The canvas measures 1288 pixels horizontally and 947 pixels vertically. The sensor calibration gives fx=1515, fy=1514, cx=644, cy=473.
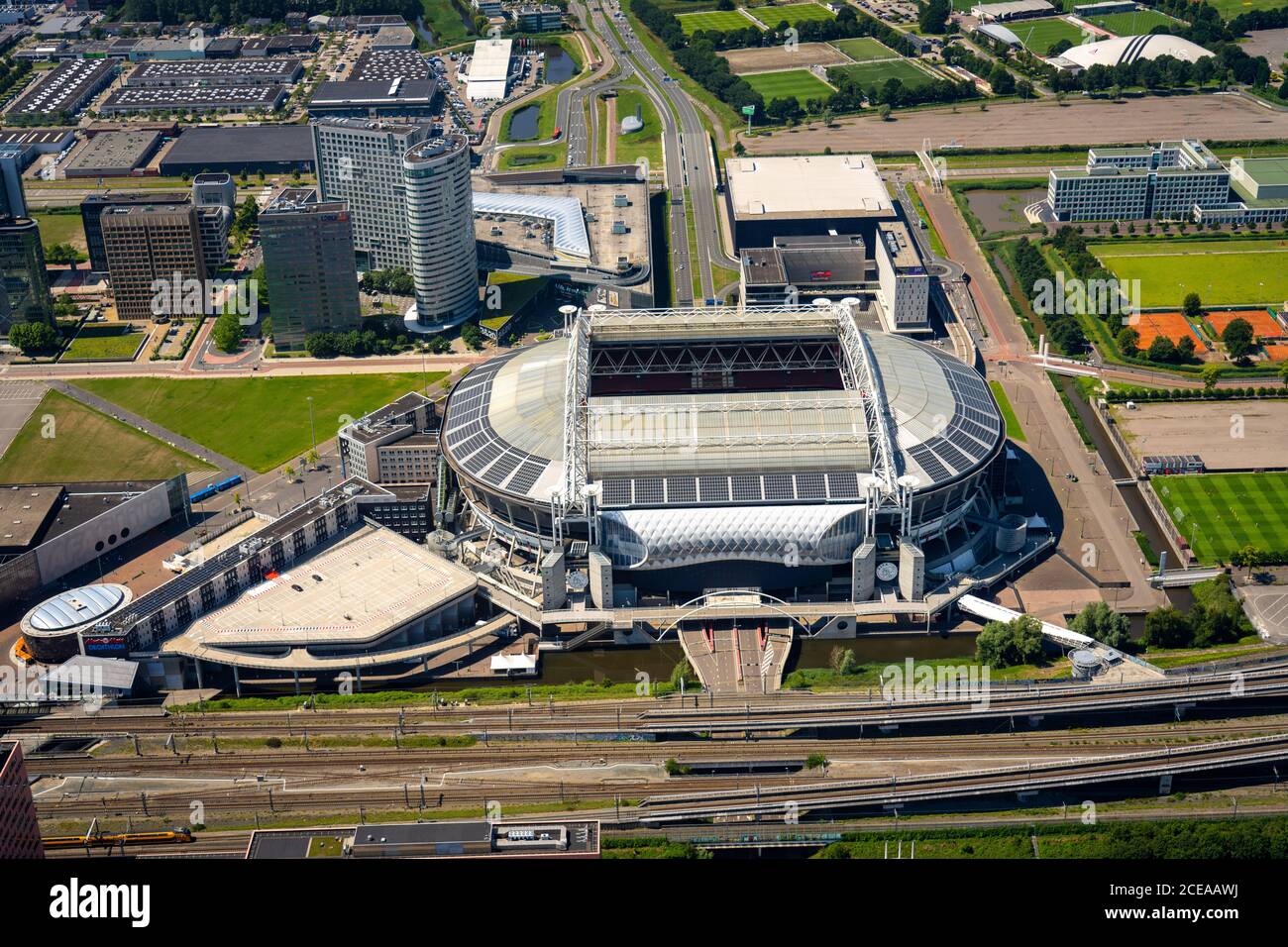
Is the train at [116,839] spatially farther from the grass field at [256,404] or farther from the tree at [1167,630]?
the tree at [1167,630]

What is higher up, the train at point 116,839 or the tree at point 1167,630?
the tree at point 1167,630

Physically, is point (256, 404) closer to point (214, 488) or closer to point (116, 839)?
point (214, 488)

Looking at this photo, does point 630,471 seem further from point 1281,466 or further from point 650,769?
point 1281,466

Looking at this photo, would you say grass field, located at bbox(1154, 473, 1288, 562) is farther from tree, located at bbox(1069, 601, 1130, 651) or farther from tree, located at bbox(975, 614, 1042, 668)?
tree, located at bbox(975, 614, 1042, 668)

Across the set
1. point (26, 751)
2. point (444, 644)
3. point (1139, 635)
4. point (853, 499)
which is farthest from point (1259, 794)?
point (26, 751)

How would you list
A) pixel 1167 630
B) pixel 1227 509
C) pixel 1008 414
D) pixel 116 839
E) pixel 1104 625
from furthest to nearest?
pixel 1008 414 < pixel 1227 509 < pixel 1167 630 < pixel 1104 625 < pixel 116 839

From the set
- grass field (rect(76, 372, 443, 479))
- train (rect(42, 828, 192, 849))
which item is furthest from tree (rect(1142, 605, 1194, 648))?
grass field (rect(76, 372, 443, 479))

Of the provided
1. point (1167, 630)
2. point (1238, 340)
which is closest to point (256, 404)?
point (1167, 630)

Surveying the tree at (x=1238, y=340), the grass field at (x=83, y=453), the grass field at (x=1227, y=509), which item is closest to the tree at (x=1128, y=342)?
the tree at (x=1238, y=340)
